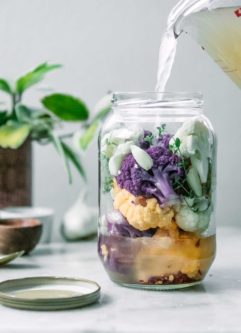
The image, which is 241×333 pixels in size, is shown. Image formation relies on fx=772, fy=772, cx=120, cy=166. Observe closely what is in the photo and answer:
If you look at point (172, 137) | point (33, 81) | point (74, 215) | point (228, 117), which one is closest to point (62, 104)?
point (33, 81)

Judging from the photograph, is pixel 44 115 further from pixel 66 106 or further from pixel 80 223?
pixel 80 223

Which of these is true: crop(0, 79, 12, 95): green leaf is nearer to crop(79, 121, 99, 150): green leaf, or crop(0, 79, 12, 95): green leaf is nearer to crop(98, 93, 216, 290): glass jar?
crop(79, 121, 99, 150): green leaf

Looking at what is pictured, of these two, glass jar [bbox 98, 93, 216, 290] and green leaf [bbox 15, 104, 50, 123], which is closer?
glass jar [bbox 98, 93, 216, 290]

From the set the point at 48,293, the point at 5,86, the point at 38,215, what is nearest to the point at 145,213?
the point at 48,293

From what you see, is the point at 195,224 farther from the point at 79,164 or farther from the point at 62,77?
the point at 62,77

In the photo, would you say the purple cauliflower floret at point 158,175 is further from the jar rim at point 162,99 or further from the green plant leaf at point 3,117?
the green plant leaf at point 3,117

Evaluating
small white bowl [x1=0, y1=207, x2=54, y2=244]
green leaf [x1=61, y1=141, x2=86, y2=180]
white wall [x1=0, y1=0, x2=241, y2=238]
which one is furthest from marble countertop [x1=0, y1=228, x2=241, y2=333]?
white wall [x1=0, y1=0, x2=241, y2=238]
